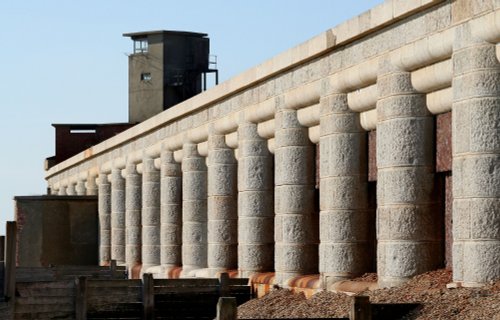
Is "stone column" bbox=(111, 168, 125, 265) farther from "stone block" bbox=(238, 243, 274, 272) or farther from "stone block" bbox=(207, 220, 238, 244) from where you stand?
"stone block" bbox=(238, 243, 274, 272)

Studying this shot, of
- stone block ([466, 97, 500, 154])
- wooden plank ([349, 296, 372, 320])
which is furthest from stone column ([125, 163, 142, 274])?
wooden plank ([349, 296, 372, 320])

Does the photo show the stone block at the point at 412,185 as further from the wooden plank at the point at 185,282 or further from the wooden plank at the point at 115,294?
the wooden plank at the point at 185,282

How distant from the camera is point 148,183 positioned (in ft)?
125

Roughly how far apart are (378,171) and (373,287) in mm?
Result: 1693

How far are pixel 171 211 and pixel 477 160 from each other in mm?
18364

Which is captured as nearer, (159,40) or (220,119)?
(220,119)

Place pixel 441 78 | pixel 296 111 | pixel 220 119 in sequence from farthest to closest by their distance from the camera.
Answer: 1. pixel 220 119
2. pixel 296 111
3. pixel 441 78

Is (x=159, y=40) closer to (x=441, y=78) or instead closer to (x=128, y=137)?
(x=128, y=137)

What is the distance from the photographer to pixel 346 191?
22781 mm

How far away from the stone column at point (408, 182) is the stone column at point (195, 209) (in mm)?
12723

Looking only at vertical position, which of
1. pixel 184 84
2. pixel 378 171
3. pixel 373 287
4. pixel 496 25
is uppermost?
pixel 184 84

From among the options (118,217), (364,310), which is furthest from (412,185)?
(118,217)

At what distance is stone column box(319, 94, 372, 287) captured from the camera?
22.7 meters

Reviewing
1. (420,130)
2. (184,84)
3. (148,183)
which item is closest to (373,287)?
(420,130)
